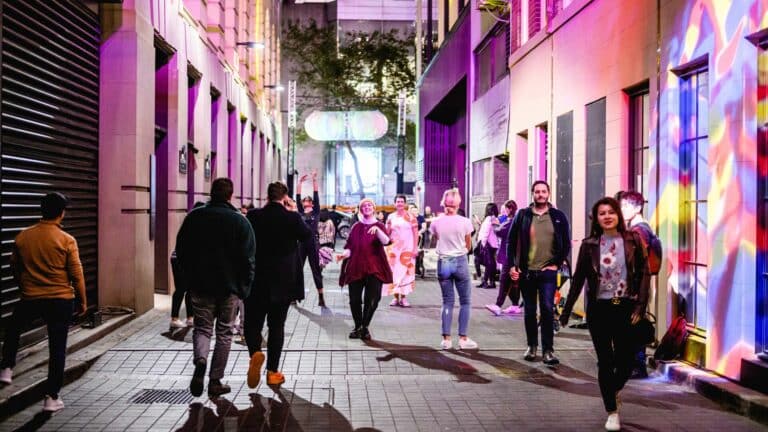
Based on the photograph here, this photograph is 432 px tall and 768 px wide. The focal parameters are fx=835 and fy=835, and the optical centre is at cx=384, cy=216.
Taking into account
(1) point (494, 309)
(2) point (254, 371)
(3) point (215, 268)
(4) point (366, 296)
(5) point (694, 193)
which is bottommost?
(1) point (494, 309)

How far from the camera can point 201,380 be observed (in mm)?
6930

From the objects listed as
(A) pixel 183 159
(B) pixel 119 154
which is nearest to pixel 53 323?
(B) pixel 119 154

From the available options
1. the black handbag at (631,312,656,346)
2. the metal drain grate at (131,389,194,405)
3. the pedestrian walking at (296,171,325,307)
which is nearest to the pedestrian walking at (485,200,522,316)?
the pedestrian walking at (296,171,325,307)

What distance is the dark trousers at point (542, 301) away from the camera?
28.9 feet

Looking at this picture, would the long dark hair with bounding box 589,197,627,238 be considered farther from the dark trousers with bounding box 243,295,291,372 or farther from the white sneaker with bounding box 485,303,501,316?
the white sneaker with bounding box 485,303,501,316

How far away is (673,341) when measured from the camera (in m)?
8.29

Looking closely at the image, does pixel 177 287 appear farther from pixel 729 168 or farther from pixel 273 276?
pixel 729 168

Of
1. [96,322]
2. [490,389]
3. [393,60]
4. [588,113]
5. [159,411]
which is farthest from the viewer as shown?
[393,60]

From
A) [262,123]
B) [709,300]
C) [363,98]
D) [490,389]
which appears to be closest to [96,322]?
[490,389]

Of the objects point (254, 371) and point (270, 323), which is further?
point (270, 323)

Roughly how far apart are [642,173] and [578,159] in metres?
2.22

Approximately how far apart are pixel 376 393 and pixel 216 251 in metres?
1.90

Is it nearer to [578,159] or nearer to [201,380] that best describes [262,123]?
[578,159]

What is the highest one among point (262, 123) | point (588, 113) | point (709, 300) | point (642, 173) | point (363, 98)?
point (363, 98)
